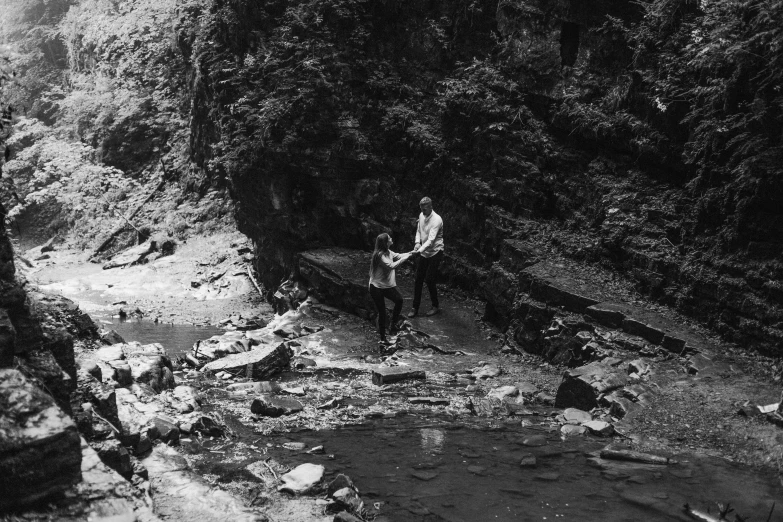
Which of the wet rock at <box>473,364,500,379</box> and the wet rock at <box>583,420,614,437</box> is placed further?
the wet rock at <box>473,364,500,379</box>

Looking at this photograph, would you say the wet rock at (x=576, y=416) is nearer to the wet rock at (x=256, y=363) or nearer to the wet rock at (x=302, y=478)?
the wet rock at (x=302, y=478)

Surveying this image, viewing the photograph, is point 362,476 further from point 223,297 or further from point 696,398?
point 223,297

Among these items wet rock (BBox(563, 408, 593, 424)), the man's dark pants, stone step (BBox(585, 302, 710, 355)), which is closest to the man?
the man's dark pants

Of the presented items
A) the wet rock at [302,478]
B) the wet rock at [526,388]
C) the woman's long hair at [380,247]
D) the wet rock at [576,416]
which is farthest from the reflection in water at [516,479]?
the woman's long hair at [380,247]

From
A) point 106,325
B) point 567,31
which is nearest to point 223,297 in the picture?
point 106,325

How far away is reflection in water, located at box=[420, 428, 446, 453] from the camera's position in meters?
6.18

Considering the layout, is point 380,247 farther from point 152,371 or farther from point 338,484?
point 338,484

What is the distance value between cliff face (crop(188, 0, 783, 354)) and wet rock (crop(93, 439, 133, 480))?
24.5 feet

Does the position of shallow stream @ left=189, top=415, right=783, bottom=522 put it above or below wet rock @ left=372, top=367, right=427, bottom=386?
above

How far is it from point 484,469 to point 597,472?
1.03 metres

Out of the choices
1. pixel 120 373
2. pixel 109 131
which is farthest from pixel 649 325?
pixel 109 131

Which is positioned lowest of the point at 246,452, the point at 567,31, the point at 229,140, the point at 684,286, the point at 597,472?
the point at 246,452

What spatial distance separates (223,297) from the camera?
16.8 m

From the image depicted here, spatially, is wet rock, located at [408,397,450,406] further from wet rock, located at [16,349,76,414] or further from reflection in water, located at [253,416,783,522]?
wet rock, located at [16,349,76,414]
